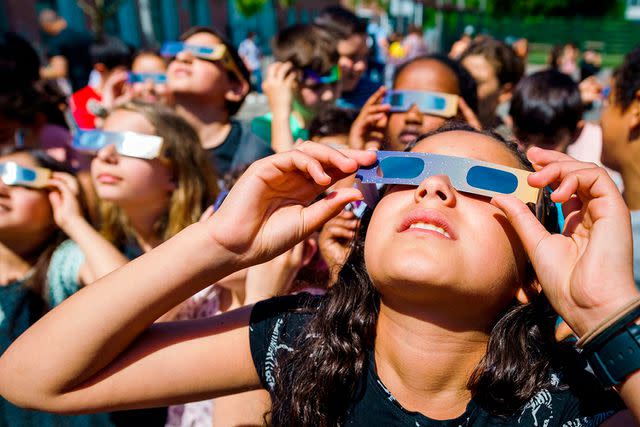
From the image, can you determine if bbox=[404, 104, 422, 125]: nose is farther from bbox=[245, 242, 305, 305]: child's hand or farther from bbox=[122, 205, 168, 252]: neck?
bbox=[122, 205, 168, 252]: neck

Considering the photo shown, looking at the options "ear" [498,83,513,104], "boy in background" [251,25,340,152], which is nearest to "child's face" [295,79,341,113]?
"boy in background" [251,25,340,152]

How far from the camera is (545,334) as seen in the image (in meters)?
1.66

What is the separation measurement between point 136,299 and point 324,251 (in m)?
1.09

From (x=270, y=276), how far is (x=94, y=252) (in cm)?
81

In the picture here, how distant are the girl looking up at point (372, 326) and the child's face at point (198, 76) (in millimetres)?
2554

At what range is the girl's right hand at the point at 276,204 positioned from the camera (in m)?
1.59

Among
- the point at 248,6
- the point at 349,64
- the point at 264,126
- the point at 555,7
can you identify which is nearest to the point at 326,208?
the point at 264,126

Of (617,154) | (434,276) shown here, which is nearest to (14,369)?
(434,276)

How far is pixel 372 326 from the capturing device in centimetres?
178

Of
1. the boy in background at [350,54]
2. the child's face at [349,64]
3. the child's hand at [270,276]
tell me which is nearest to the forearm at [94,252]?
the child's hand at [270,276]

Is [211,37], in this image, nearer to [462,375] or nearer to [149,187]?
[149,187]

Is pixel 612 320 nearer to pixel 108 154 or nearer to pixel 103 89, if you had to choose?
pixel 108 154

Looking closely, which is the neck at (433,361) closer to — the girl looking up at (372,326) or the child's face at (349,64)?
the girl looking up at (372,326)

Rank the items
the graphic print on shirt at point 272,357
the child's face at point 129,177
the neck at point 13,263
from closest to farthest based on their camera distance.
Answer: the graphic print on shirt at point 272,357
the neck at point 13,263
the child's face at point 129,177
